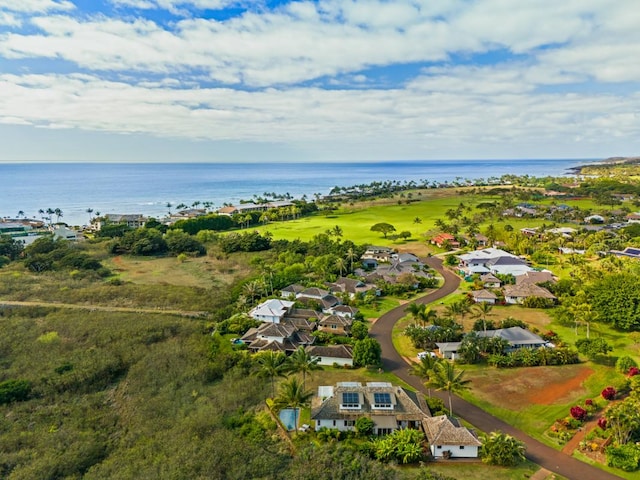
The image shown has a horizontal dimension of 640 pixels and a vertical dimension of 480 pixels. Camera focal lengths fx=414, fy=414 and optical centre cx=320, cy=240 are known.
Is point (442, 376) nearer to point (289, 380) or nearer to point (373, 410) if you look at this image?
point (373, 410)

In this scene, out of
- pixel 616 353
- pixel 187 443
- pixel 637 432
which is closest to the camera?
pixel 187 443

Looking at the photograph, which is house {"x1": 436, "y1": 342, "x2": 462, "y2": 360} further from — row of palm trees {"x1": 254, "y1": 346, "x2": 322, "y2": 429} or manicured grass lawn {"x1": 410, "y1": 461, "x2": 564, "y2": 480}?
manicured grass lawn {"x1": 410, "y1": 461, "x2": 564, "y2": 480}

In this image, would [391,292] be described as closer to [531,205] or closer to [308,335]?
[308,335]

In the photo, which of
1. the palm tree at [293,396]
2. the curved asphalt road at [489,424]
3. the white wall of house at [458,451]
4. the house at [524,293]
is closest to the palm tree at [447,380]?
the curved asphalt road at [489,424]

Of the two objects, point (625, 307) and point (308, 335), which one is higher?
point (625, 307)

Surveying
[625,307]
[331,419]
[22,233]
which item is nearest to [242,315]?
[331,419]

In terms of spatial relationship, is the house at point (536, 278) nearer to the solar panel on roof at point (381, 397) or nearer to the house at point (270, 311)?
the house at point (270, 311)
